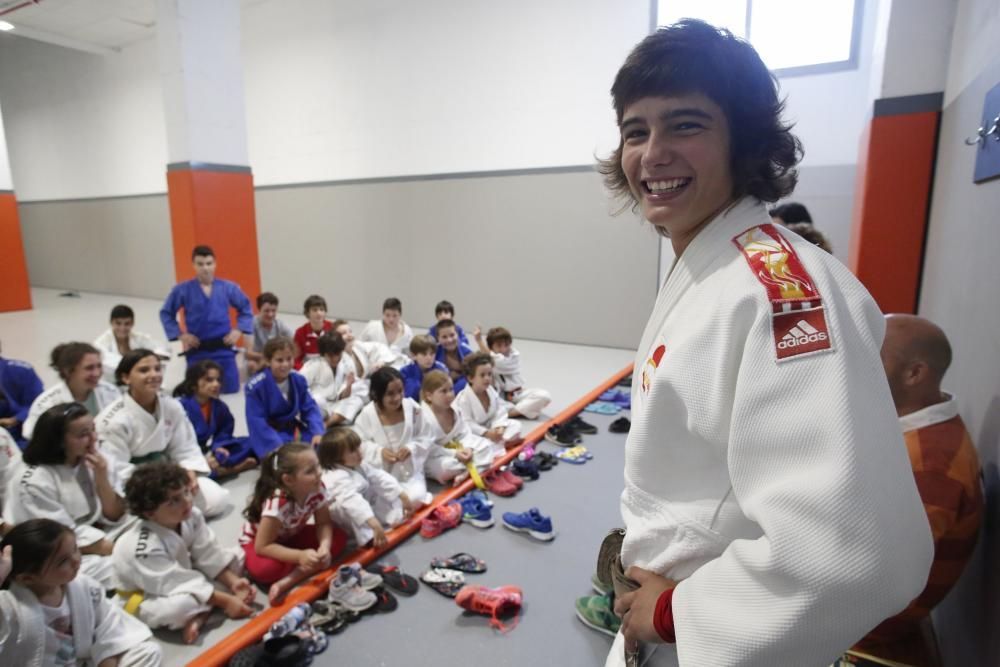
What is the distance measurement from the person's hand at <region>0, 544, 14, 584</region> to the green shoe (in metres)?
1.92

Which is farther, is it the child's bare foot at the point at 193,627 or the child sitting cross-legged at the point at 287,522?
the child sitting cross-legged at the point at 287,522

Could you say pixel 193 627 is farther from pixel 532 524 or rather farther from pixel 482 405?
pixel 482 405

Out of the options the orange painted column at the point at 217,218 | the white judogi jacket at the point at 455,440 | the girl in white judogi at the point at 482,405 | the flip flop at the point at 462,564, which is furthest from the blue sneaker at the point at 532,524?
the orange painted column at the point at 217,218

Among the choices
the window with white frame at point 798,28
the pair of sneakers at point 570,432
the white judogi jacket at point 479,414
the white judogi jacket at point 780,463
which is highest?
the window with white frame at point 798,28

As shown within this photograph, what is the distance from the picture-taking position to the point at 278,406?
3832mm

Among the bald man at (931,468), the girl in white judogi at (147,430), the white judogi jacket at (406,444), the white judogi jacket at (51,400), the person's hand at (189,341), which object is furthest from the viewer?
the person's hand at (189,341)

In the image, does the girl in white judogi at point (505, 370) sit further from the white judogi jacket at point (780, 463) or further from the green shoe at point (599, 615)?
the white judogi jacket at point (780, 463)

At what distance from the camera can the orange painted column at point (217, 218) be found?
21.1ft

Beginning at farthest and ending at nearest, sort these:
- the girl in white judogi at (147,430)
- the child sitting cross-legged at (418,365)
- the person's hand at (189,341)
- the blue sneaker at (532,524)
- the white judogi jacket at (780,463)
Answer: the person's hand at (189,341)
the child sitting cross-legged at (418,365)
the girl in white judogi at (147,430)
the blue sneaker at (532,524)
the white judogi jacket at (780,463)

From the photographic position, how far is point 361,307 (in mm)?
9188

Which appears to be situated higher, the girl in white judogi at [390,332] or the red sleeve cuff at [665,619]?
the red sleeve cuff at [665,619]

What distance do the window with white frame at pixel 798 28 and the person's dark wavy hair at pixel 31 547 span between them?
6463 millimetres

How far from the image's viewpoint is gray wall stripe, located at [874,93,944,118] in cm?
357

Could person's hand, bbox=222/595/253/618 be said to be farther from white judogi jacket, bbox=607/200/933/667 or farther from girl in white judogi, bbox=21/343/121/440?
white judogi jacket, bbox=607/200/933/667
